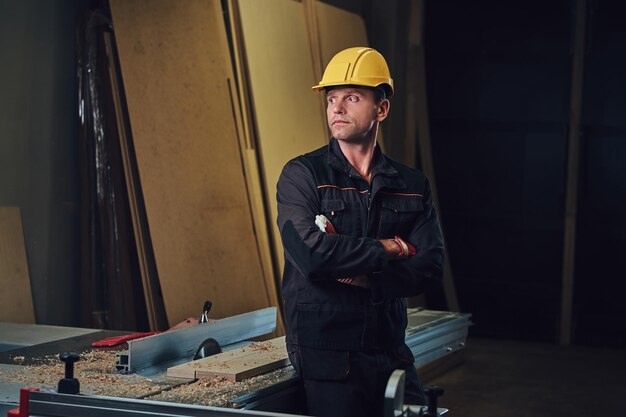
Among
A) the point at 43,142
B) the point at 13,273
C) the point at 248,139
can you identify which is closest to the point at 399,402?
the point at 13,273

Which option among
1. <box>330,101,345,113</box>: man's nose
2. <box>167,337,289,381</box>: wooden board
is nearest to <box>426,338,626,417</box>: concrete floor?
<box>167,337,289,381</box>: wooden board

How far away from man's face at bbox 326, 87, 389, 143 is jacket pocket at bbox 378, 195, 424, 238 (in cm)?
A: 20

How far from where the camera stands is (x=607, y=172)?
6.56 meters

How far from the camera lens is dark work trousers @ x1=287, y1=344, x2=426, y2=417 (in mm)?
2475

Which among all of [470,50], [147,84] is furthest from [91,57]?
[470,50]

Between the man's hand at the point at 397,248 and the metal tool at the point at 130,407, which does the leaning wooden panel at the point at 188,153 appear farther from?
the metal tool at the point at 130,407

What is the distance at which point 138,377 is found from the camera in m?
2.51

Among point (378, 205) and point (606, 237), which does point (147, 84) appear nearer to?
point (378, 205)

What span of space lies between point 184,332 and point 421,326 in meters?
1.18

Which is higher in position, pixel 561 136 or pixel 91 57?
pixel 91 57

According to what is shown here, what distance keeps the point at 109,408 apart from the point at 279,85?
3.35 meters

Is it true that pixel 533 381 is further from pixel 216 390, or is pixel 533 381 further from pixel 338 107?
pixel 216 390

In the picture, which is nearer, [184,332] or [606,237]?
[184,332]

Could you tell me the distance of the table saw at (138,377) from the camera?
2.04m
